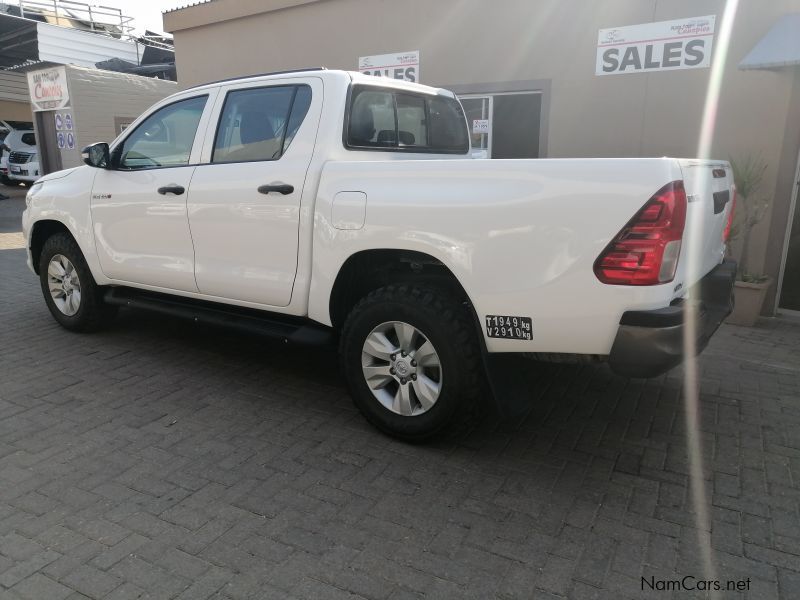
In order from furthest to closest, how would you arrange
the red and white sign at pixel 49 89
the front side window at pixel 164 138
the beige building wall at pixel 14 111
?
the beige building wall at pixel 14 111 → the red and white sign at pixel 49 89 → the front side window at pixel 164 138

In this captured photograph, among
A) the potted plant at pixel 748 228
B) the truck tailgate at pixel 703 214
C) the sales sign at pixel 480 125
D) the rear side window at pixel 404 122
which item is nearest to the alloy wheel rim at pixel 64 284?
the rear side window at pixel 404 122

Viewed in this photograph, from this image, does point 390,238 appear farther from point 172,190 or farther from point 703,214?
point 172,190

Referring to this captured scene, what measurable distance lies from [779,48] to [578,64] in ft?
6.76

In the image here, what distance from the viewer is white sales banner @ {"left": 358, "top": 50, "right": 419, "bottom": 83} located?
8.27 m

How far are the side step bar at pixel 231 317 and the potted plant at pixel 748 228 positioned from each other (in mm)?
4175

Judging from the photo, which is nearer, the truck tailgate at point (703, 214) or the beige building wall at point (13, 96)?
the truck tailgate at point (703, 214)

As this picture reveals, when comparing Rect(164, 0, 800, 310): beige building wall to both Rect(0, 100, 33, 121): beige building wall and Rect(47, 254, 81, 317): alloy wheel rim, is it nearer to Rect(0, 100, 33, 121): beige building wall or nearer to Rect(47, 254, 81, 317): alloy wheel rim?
Rect(47, 254, 81, 317): alloy wheel rim

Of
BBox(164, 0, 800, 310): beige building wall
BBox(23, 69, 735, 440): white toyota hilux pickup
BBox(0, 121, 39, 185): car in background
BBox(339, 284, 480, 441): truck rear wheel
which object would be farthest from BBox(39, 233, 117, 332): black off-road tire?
BBox(0, 121, 39, 185): car in background

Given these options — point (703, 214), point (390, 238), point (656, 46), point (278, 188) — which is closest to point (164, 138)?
point (278, 188)

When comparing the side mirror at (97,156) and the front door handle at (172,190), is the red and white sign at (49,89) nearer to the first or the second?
the side mirror at (97,156)

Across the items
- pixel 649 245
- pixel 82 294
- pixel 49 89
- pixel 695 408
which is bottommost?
pixel 695 408

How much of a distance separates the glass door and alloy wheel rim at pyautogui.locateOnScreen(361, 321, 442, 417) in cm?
499

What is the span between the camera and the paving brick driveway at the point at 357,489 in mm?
2381

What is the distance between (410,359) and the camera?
3.27 metres
